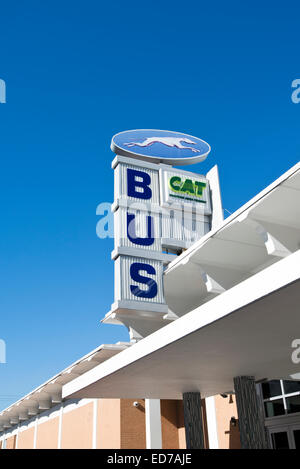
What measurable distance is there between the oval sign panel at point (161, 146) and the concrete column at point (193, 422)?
808 centimetres

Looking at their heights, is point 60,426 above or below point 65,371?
below

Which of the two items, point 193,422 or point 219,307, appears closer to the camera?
point 219,307

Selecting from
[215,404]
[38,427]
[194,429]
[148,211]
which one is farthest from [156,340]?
[38,427]

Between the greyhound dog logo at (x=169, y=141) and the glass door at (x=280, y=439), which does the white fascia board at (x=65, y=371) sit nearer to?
the glass door at (x=280, y=439)

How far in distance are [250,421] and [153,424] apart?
8.26m

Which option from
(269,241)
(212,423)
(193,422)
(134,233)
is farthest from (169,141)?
(212,423)

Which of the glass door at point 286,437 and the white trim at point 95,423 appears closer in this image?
the glass door at point 286,437

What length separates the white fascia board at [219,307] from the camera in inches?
270

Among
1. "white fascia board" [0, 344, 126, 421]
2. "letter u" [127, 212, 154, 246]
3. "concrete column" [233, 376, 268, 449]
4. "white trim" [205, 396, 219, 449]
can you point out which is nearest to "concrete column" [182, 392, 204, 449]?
"concrete column" [233, 376, 268, 449]

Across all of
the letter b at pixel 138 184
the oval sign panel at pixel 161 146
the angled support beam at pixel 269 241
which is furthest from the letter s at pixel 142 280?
the oval sign panel at pixel 161 146

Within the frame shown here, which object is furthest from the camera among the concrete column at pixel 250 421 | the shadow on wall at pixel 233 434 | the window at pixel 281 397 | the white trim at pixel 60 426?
the white trim at pixel 60 426

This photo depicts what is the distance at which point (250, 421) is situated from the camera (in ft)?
38.1

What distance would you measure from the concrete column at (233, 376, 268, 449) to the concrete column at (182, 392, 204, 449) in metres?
2.37

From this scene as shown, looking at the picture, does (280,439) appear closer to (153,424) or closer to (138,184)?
(153,424)
